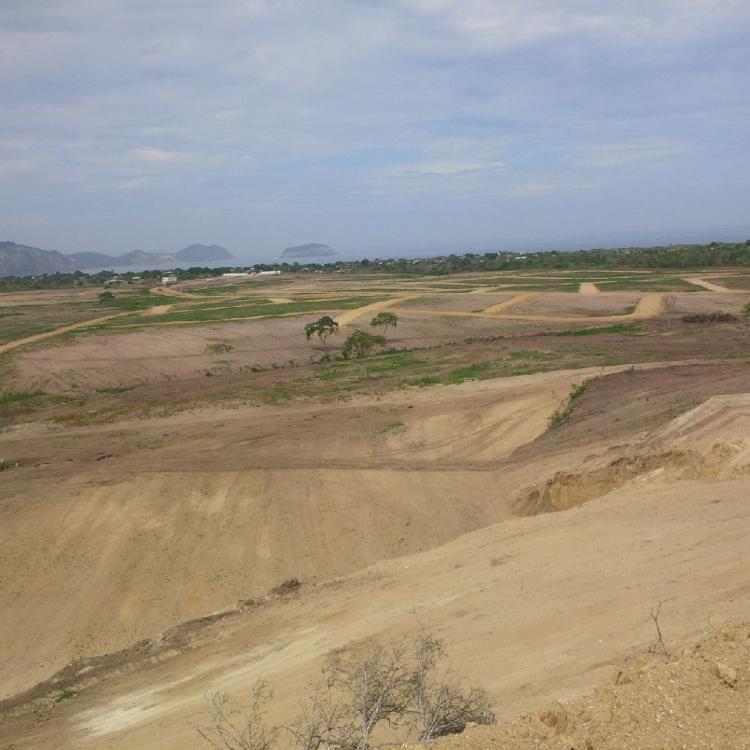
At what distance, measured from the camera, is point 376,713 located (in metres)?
7.63

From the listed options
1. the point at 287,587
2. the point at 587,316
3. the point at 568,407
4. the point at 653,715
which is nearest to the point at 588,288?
the point at 587,316

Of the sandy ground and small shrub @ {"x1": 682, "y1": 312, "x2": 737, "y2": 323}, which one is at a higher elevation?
small shrub @ {"x1": 682, "y1": 312, "x2": 737, "y2": 323}

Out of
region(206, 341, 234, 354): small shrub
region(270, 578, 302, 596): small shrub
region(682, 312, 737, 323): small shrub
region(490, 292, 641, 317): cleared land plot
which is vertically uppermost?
region(490, 292, 641, 317): cleared land plot

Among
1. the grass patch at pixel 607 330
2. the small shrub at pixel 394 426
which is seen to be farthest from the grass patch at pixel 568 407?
the grass patch at pixel 607 330

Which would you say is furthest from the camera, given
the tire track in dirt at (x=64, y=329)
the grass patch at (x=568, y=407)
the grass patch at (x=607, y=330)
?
the tire track in dirt at (x=64, y=329)

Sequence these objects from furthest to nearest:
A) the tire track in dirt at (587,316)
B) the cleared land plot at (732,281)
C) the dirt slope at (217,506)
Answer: the cleared land plot at (732,281), the tire track in dirt at (587,316), the dirt slope at (217,506)

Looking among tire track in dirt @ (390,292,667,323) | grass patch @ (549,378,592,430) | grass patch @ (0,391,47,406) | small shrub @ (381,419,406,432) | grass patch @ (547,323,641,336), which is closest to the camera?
grass patch @ (549,378,592,430)

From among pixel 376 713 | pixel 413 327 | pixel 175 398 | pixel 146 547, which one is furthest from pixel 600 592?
pixel 413 327

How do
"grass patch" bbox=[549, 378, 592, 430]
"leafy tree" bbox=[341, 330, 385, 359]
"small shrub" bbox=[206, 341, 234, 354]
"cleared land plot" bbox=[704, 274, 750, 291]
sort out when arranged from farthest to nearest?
"cleared land plot" bbox=[704, 274, 750, 291] → "small shrub" bbox=[206, 341, 234, 354] → "leafy tree" bbox=[341, 330, 385, 359] → "grass patch" bbox=[549, 378, 592, 430]

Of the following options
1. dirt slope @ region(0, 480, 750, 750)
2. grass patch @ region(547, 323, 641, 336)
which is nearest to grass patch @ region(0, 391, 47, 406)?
dirt slope @ region(0, 480, 750, 750)

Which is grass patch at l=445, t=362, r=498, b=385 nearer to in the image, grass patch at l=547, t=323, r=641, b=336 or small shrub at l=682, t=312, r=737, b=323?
grass patch at l=547, t=323, r=641, b=336

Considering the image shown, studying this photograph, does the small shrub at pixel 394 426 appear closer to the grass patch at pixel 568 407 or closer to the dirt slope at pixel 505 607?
the grass patch at pixel 568 407

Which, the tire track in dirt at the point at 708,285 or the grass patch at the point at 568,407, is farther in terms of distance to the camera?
the tire track in dirt at the point at 708,285

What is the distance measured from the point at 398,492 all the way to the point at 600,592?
426 inches
